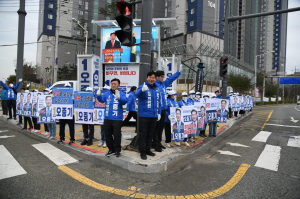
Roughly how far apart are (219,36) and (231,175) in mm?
49668

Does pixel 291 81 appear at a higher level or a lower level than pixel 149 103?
higher

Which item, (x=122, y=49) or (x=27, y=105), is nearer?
(x=27, y=105)

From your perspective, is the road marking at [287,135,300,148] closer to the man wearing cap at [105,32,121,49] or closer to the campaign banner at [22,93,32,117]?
the man wearing cap at [105,32,121,49]

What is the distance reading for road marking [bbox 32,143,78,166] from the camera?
541 centimetres

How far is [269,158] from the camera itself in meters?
6.10

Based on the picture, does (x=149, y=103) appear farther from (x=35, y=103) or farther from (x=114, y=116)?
(x=35, y=103)

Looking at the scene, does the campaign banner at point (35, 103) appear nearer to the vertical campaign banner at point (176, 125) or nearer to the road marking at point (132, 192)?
the road marking at point (132, 192)

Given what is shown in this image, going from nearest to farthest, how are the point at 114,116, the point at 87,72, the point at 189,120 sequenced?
the point at 114,116, the point at 189,120, the point at 87,72

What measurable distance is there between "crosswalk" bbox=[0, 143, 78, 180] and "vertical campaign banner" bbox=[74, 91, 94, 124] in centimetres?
117

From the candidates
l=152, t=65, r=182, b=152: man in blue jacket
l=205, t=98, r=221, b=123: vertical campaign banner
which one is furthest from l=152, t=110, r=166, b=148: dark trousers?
l=205, t=98, r=221, b=123: vertical campaign banner

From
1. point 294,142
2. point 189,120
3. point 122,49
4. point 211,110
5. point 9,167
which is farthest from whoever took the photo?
point 122,49

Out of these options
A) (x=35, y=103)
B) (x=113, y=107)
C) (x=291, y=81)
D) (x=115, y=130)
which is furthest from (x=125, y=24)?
(x=291, y=81)

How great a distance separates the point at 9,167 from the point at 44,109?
3.58 m

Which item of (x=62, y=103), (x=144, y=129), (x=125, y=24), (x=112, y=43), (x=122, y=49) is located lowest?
(x=144, y=129)
